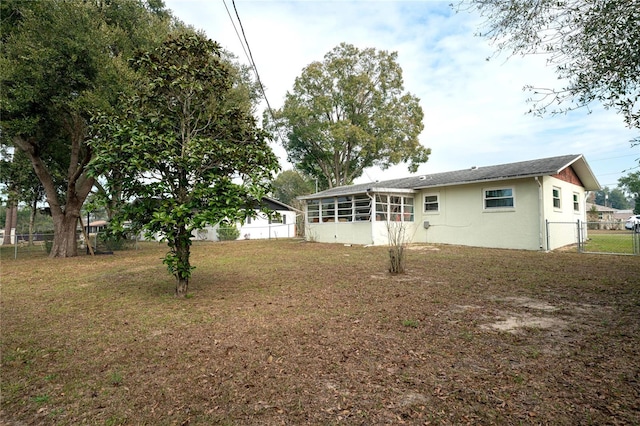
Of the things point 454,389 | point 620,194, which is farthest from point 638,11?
point 620,194

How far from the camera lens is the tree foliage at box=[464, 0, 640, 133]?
3934mm

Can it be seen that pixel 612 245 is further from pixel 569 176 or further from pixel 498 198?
pixel 498 198

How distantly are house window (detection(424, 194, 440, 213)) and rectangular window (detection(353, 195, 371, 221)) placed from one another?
2899 mm

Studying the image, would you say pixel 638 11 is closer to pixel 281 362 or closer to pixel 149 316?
pixel 281 362

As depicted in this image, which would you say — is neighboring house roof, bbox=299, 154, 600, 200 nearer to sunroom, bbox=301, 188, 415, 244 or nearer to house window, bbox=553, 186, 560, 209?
sunroom, bbox=301, 188, 415, 244

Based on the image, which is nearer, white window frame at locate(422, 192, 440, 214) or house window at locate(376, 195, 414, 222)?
white window frame at locate(422, 192, 440, 214)

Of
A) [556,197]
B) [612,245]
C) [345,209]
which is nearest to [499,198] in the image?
[556,197]

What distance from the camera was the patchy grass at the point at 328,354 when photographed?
2268mm

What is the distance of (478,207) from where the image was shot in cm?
1381

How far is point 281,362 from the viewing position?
10.0 ft

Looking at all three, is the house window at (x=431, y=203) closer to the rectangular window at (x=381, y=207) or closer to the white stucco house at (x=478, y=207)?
the white stucco house at (x=478, y=207)

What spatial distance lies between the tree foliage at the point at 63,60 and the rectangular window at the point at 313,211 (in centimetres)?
1121

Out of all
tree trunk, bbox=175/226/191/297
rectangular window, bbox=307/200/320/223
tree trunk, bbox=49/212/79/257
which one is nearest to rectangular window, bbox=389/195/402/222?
rectangular window, bbox=307/200/320/223

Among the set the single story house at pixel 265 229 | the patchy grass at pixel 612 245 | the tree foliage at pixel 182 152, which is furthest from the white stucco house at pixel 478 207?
the single story house at pixel 265 229
